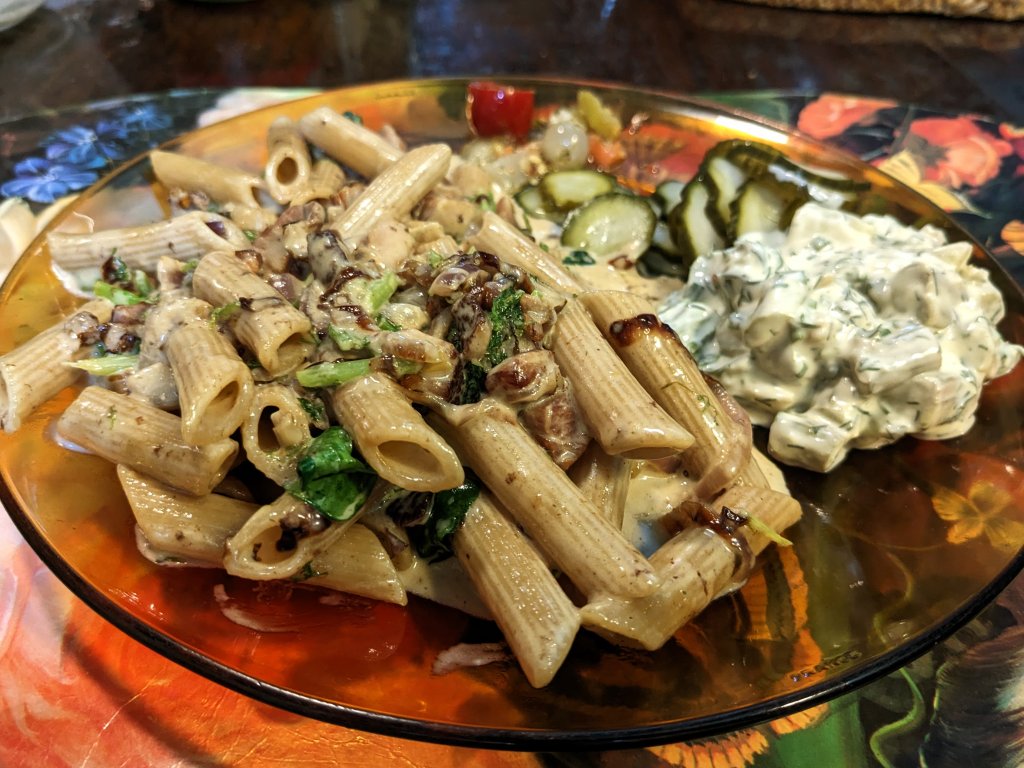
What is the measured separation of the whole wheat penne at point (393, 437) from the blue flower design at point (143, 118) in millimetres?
2570

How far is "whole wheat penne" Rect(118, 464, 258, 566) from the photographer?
5.06 feet

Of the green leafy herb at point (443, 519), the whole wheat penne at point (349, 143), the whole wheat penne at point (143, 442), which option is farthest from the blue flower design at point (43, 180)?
the green leafy herb at point (443, 519)

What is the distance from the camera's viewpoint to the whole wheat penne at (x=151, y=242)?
2.11 m

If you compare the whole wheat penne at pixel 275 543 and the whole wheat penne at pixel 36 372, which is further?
the whole wheat penne at pixel 36 372

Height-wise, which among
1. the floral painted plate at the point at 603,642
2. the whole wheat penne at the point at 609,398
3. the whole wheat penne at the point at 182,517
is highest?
the whole wheat penne at the point at 609,398

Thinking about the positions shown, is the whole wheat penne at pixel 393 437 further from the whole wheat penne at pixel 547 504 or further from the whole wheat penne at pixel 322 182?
the whole wheat penne at pixel 322 182

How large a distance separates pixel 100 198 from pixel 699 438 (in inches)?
81.5

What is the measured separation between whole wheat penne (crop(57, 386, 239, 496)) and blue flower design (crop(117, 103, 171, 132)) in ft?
7.35

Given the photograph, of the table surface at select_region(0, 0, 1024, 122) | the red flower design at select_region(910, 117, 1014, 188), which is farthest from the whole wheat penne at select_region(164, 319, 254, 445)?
Answer: the red flower design at select_region(910, 117, 1014, 188)

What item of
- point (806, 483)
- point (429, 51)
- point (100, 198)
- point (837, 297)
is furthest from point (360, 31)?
point (806, 483)

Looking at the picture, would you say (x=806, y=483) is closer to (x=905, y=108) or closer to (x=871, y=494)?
(x=871, y=494)

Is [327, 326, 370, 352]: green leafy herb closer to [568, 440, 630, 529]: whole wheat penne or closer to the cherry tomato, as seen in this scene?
[568, 440, 630, 529]: whole wheat penne

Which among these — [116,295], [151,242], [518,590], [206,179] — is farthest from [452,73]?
[518,590]

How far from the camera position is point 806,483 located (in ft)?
6.61
